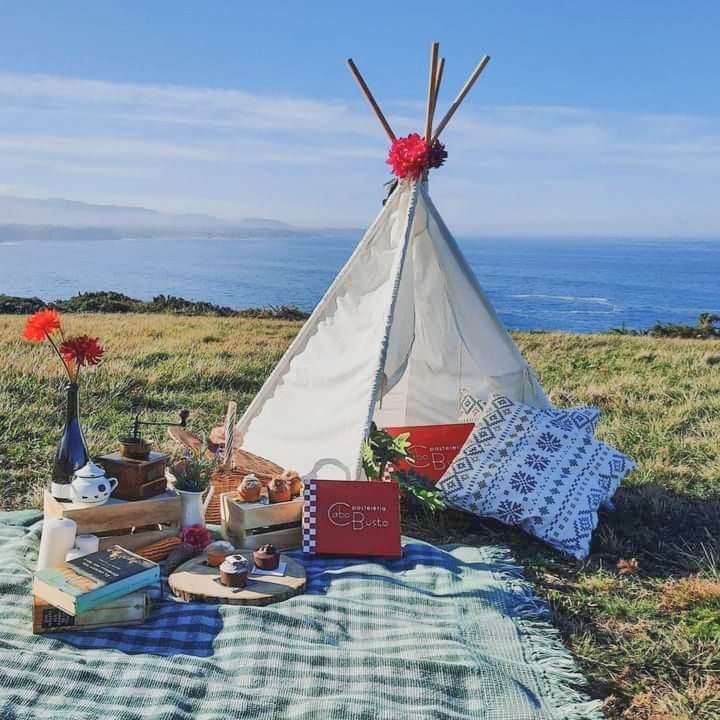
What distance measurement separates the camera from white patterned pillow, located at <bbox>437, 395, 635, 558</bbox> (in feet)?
15.5

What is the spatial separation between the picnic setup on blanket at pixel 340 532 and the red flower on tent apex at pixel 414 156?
0.01m

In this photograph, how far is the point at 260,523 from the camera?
430cm

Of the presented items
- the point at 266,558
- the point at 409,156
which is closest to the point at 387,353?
the point at 409,156

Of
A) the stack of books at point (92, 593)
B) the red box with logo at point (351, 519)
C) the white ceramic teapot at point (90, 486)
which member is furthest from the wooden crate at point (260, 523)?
the stack of books at point (92, 593)

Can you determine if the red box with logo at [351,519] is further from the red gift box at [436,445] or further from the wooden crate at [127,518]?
the red gift box at [436,445]

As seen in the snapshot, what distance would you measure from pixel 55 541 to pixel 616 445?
446 cm

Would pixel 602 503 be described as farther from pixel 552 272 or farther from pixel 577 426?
pixel 552 272

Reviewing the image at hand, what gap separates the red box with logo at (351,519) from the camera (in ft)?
14.1

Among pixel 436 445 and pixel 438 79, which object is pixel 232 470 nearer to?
pixel 436 445

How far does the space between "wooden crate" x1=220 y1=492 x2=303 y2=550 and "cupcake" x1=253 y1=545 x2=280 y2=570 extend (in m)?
0.32

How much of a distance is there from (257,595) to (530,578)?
1444 mm

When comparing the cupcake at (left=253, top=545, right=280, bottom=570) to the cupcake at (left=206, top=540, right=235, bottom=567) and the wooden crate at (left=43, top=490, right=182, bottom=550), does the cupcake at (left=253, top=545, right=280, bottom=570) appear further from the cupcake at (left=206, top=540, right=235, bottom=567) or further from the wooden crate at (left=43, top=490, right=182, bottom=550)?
the wooden crate at (left=43, top=490, right=182, bottom=550)

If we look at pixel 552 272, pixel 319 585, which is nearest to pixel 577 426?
pixel 319 585

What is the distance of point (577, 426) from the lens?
5.20 metres
